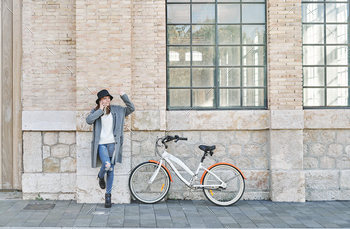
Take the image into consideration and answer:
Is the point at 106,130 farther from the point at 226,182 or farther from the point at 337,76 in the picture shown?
the point at 337,76

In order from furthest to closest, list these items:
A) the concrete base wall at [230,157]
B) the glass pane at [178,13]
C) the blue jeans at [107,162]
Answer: the glass pane at [178,13] → the concrete base wall at [230,157] → the blue jeans at [107,162]

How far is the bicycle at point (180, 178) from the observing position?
6.03 meters

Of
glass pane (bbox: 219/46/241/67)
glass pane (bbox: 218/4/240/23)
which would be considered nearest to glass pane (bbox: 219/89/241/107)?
glass pane (bbox: 219/46/241/67)

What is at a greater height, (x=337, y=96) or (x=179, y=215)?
(x=337, y=96)

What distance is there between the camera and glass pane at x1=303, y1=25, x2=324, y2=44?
22.2 feet

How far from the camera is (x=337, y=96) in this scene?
268 inches

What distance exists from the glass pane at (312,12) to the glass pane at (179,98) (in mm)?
2858

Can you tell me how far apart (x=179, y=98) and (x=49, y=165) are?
2.89m

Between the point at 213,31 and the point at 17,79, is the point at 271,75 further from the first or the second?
the point at 17,79

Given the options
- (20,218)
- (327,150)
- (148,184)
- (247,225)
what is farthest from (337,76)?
(20,218)

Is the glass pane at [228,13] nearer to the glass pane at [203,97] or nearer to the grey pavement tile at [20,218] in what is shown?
the glass pane at [203,97]

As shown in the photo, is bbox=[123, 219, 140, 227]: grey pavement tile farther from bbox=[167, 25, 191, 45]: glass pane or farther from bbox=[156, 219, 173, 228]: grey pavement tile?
bbox=[167, 25, 191, 45]: glass pane

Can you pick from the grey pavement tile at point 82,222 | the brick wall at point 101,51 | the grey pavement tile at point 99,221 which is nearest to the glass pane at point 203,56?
the brick wall at point 101,51

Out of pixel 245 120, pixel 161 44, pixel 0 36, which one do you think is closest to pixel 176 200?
pixel 245 120
